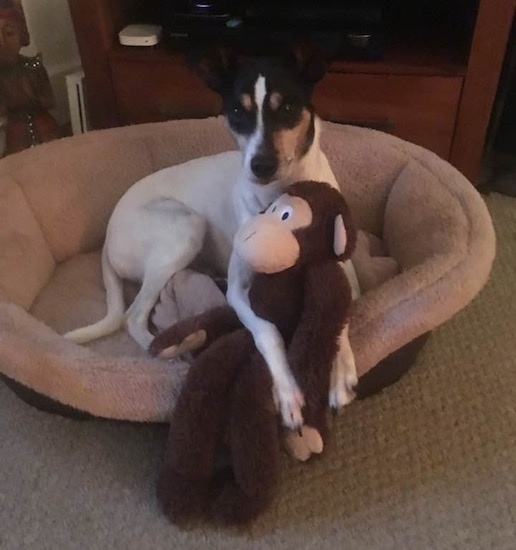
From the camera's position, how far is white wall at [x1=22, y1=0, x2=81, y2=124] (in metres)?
2.46

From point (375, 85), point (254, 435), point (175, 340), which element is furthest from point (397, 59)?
point (254, 435)

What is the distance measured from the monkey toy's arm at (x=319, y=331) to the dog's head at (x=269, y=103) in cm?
26

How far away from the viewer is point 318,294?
121 centimetres

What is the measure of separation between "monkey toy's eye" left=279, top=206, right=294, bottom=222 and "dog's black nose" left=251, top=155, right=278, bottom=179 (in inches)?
5.9

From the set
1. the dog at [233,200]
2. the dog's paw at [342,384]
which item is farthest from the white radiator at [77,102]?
the dog's paw at [342,384]

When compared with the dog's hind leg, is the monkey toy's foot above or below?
below

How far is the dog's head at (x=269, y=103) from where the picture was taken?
136 cm

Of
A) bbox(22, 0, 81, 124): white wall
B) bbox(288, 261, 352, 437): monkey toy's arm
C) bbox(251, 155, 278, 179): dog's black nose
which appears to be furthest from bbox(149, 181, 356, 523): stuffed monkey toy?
bbox(22, 0, 81, 124): white wall

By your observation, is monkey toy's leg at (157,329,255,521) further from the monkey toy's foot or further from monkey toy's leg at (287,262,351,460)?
monkey toy's leg at (287,262,351,460)

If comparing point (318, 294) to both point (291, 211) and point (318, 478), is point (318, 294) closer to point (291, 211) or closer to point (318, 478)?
point (291, 211)

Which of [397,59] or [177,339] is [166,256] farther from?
[397,59]

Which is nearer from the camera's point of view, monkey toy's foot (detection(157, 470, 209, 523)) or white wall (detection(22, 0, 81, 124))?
monkey toy's foot (detection(157, 470, 209, 523))

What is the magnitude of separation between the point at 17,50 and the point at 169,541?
5.00ft

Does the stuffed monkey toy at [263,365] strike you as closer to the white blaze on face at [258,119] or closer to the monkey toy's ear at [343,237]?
the monkey toy's ear at [343,237]
